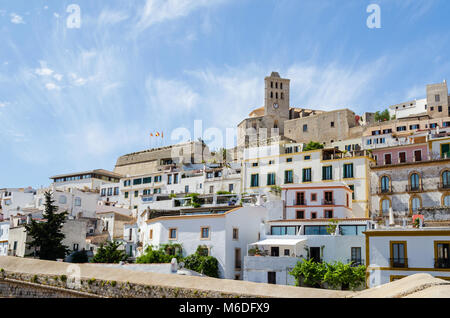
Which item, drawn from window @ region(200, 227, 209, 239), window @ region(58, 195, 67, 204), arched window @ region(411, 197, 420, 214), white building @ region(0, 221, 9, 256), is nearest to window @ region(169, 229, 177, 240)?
window @ region(200, 227, 209, 239)

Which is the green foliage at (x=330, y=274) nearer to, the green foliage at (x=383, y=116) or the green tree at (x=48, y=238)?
the green tree at (x=48, y=238)

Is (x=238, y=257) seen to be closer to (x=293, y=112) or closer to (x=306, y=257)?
(x=306, y=257)

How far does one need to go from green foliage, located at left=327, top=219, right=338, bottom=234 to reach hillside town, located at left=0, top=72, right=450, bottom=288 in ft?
0.23

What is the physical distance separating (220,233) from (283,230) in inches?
192

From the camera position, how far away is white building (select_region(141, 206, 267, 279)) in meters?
35.6

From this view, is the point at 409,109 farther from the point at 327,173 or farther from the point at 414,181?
the point at 414,181

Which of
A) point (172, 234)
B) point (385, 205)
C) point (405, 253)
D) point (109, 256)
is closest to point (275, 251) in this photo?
point (172, 234)

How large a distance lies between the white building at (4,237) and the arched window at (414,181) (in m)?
36.4

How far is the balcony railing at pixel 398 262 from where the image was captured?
27.5 meters

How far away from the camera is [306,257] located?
33312 millimetres

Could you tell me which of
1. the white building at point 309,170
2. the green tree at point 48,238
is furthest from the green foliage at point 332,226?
the green tree at point 48,238

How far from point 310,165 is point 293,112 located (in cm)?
4886
